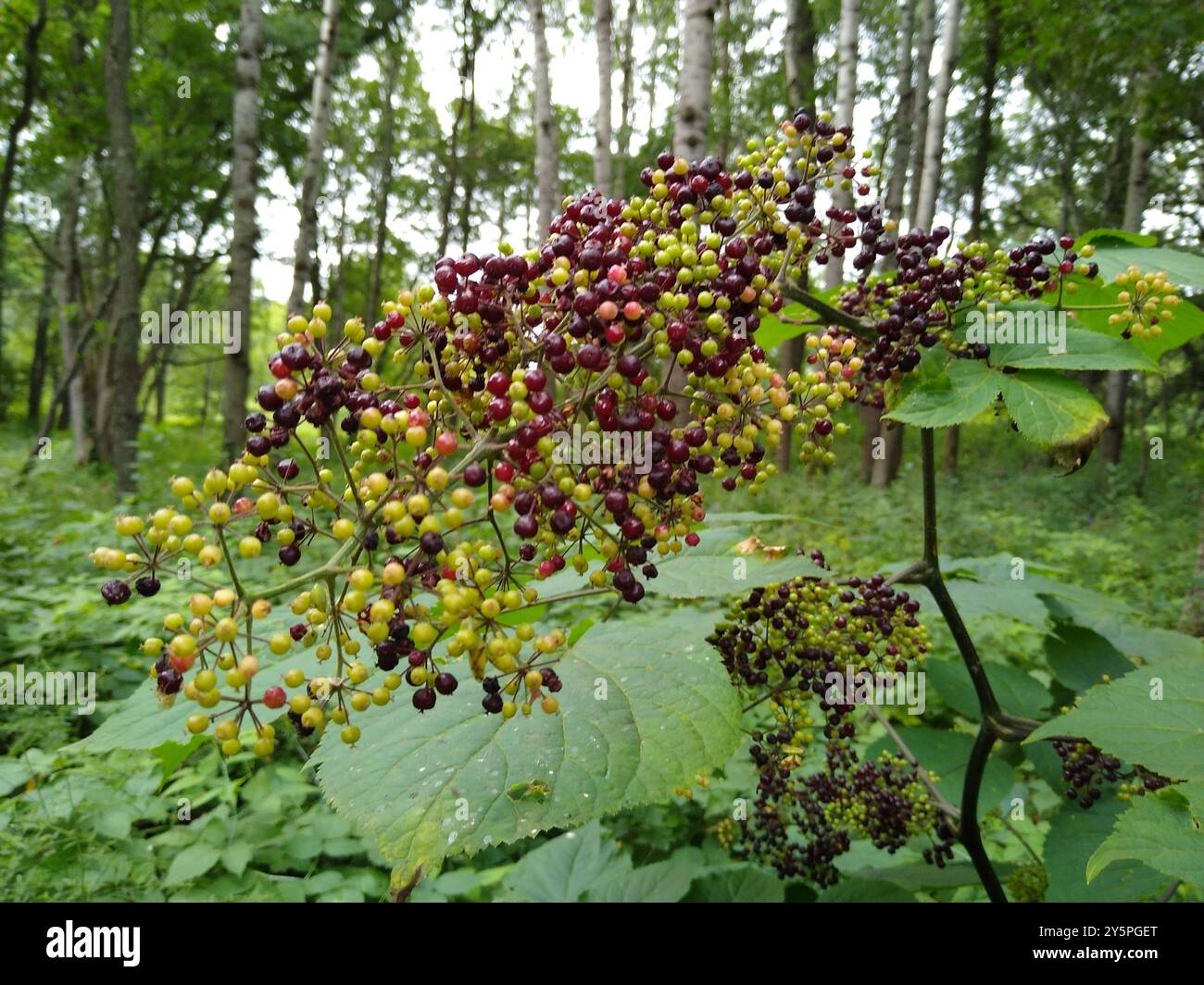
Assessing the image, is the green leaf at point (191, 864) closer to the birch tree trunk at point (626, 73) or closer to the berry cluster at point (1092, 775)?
the berry cluster at point (1092, 775)

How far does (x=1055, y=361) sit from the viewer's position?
1.65 m

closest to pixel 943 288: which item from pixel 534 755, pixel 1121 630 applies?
pixel 534 755

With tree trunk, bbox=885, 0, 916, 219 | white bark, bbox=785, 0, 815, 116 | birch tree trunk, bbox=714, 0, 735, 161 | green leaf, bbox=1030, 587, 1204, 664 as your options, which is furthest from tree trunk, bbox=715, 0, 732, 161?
green leaf, bbox=1030, 587, 1204, 664

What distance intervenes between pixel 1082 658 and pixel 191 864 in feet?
13.6

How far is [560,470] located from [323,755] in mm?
901

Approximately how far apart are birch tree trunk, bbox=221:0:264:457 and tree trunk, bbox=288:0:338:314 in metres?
1.09

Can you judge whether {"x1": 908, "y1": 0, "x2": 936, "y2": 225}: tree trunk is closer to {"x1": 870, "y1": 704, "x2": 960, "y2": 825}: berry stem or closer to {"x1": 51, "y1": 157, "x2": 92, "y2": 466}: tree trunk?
{"x1": 870, "y1": 704, "x2": 960, "y2": 825}: berry stem

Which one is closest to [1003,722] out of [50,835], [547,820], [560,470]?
[547,820]

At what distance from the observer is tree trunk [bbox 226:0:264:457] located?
11984mm

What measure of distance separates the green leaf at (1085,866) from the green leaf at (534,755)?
1595 mm

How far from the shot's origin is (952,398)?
170 cm

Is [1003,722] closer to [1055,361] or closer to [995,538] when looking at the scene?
[1055,361]

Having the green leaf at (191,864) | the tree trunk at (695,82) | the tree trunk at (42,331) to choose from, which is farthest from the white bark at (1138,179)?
the tree trunk at (42,331)

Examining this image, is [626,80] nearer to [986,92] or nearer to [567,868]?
[986,92]
